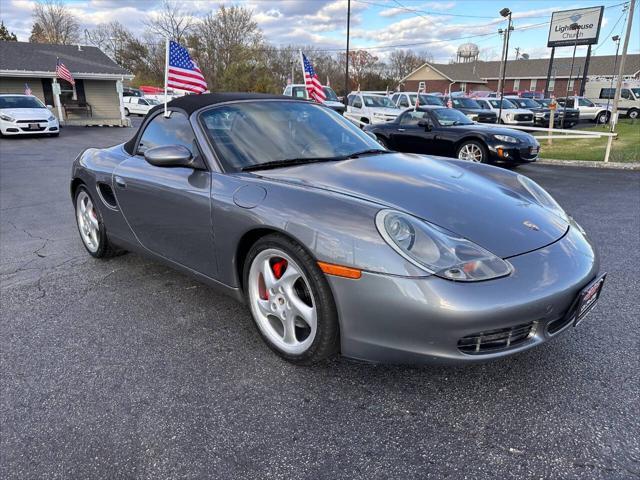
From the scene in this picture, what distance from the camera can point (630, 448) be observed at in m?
1.90

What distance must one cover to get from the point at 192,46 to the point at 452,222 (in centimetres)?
4991

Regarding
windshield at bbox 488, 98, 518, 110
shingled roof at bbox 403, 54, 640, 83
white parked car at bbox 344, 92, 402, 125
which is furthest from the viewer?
shingled roof at bbox 403, 54, 640, 83

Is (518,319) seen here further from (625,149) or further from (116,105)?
(116,105)

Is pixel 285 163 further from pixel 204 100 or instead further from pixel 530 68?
pixel 530 68

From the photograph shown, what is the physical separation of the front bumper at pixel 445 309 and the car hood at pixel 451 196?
0.17 m

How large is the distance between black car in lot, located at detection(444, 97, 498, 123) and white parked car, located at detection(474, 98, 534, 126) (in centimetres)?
82

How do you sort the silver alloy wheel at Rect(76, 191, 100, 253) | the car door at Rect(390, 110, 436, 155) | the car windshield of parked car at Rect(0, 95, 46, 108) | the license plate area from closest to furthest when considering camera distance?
1. the license plate area
2. the silver alloy wheel at Rect(76, 191, 100, 253)
3. the car door at Rect(390, 110, 436, 155)
4. the car windshield of parked car at Rect(0, 95, 46, 108)

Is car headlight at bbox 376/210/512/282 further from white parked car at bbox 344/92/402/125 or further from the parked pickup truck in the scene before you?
the parked pickup truck

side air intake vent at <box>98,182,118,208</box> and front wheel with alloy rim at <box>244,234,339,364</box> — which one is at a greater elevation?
side air intake vent at <box>98,182,118,208</box>

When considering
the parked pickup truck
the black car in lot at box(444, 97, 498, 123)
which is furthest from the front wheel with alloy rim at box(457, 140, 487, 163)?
the parked pickup truck

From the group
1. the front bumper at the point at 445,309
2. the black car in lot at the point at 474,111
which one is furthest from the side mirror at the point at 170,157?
the black car in lot at the point at 474,111

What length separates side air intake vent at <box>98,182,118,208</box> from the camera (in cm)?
368

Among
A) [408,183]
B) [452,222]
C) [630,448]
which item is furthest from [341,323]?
[630,448]

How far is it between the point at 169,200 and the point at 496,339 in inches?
84.0
